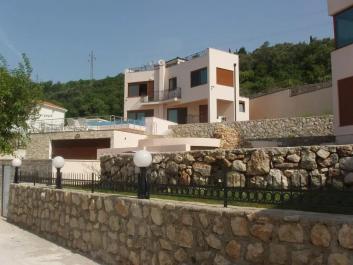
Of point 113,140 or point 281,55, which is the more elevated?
point 281,55

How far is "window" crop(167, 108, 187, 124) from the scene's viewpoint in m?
35.2

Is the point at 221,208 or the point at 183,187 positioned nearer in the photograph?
the point at 221,208

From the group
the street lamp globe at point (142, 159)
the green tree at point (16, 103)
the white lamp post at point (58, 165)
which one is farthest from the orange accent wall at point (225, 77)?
the street lamp globe at point (142, 159)

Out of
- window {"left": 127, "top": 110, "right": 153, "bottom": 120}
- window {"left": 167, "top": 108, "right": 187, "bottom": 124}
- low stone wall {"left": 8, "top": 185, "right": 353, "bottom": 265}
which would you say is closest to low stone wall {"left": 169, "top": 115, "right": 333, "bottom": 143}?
window {"left": 167, "top": 108, "right": 187, "bottom": 124}

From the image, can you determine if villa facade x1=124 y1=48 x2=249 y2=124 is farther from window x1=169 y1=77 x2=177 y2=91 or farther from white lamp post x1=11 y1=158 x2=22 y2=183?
white lamp post x1=11 y1=158 x2=22 y2=183

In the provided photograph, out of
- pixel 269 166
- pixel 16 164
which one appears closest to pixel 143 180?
pixel 269 166

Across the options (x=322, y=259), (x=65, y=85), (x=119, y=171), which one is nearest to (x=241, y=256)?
(x=322, y=259)

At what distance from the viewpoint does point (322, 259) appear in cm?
450

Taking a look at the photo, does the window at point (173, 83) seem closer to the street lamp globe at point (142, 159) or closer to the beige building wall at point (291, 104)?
the beige building wall at point (291, 104)

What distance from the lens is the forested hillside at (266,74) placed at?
141 ft

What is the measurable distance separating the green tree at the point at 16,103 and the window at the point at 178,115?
1598 centimetres

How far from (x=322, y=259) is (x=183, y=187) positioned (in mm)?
3145

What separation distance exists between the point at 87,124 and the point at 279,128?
15804 millimetres

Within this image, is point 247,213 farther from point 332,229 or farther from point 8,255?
point 8,255
